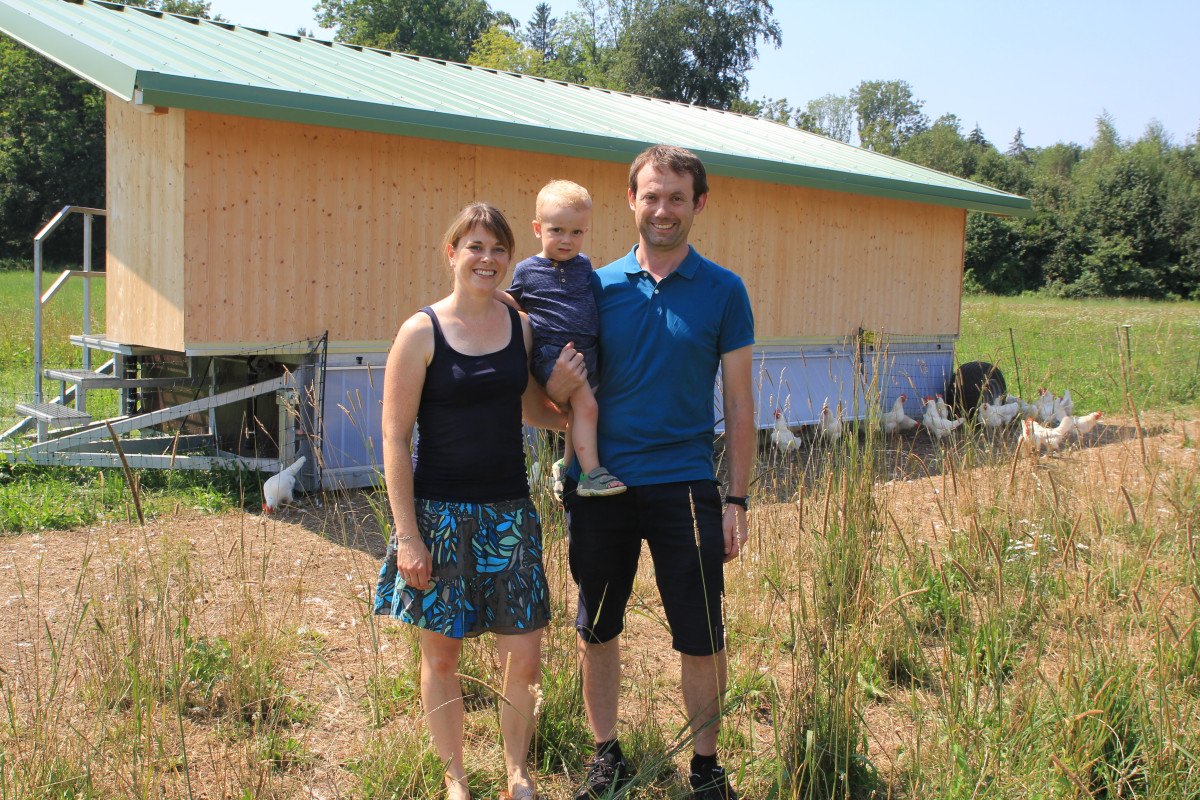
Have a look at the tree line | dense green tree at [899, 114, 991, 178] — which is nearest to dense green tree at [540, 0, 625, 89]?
the tree line

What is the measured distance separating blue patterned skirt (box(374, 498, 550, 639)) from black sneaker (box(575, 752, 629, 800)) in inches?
19.9

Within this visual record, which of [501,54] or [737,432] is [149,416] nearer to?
[737,432]

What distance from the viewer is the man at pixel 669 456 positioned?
2.76m

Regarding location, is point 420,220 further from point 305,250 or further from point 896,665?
point 896,665

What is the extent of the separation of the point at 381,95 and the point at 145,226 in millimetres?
2080

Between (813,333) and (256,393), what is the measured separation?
6209 mm

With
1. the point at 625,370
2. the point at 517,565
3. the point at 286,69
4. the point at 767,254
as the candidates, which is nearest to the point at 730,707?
the point at 517,565

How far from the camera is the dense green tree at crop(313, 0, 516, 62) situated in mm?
51062

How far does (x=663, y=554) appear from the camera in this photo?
2805 mm

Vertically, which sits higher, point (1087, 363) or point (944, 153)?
point (944, 153)

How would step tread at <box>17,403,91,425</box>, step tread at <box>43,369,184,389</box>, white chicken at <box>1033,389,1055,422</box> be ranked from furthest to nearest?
white chicken at <box>1033,389,1055,422</box> < step tread at <box>43,369,184,389</box> < step tread at <box>17,403,91,425</box>

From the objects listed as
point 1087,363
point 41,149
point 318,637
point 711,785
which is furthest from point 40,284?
point 41,149

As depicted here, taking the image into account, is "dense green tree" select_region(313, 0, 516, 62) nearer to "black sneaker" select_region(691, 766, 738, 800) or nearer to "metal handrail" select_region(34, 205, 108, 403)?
"metal handrail" select_region(34, 205, 108, 403)

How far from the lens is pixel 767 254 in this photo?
9.91 metres
